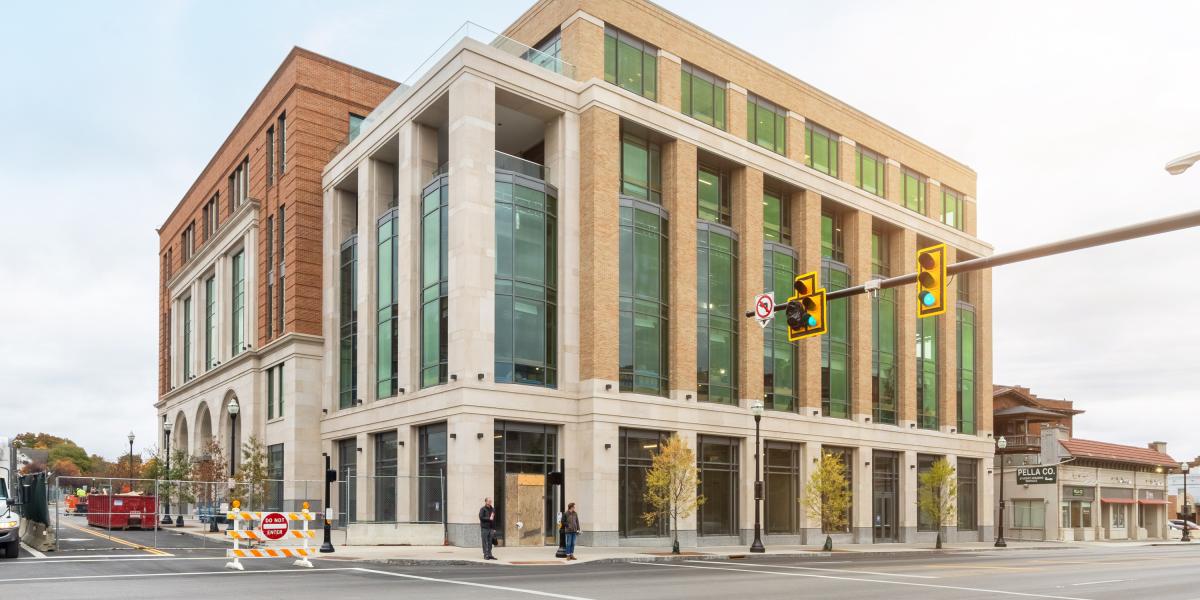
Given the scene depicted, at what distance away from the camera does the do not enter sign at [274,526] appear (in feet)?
79.1

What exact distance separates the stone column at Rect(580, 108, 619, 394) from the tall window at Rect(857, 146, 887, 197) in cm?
1746

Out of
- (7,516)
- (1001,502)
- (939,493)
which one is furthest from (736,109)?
(7,516)

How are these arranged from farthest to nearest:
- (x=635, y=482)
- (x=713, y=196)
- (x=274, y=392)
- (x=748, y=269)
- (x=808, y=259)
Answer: (x=274, y=392) < (x=808, y=259) < (x=713, y=196) < (x=748, y=269) < (x=635, y=482)

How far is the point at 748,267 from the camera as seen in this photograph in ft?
139

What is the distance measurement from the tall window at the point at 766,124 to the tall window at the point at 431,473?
61.8 feet

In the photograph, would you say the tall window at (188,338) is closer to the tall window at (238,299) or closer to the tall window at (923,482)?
the tall window at (238,299)

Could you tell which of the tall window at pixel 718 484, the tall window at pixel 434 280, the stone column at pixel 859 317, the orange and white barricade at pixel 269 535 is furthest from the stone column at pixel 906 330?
the orange and white barricade at pixel 269 535

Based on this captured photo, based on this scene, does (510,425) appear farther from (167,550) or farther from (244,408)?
(244,408)

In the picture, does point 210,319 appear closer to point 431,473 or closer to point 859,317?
point 431,473

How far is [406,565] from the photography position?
26.0m

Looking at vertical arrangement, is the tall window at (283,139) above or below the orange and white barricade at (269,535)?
above

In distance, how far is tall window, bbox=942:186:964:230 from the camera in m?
56.1

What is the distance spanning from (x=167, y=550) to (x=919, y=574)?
21.4 m

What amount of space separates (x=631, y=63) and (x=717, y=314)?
10777 millimetres
